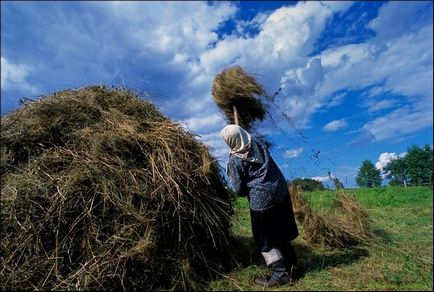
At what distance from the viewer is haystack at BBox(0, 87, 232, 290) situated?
4.28 metres

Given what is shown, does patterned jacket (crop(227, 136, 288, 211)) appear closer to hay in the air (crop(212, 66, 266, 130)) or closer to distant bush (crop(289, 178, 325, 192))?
hay in the air (crop(212, 66, 266, 130))

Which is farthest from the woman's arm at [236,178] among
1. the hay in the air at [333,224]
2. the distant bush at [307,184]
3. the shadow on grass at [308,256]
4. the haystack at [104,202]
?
the distant bush at [307,184]

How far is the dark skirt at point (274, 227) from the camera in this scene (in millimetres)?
4617

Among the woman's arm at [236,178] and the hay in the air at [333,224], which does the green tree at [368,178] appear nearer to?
the hay in the air at [333,224]

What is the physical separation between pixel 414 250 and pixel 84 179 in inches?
149

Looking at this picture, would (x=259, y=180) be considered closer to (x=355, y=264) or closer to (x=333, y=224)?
(x=355, y=264)

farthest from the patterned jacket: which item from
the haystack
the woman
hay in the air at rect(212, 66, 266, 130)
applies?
hay in the air at rect(212, 66, 266, 130)

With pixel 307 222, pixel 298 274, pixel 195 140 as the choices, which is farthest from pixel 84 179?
pixel 307 222

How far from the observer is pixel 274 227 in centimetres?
467

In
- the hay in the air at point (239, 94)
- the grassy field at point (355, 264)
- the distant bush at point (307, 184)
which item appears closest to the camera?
the grassy field at point (355, 264)

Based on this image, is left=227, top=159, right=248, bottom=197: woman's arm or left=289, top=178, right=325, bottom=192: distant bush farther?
left=289, top=178, right=325, bottom=192: distant bush

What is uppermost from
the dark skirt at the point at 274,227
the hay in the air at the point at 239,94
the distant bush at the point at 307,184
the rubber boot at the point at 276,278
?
the hay in the air at the point at 239,94

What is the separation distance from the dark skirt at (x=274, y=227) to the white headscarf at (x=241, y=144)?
545 millimetres

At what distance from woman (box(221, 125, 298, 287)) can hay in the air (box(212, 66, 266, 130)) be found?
0.67m
